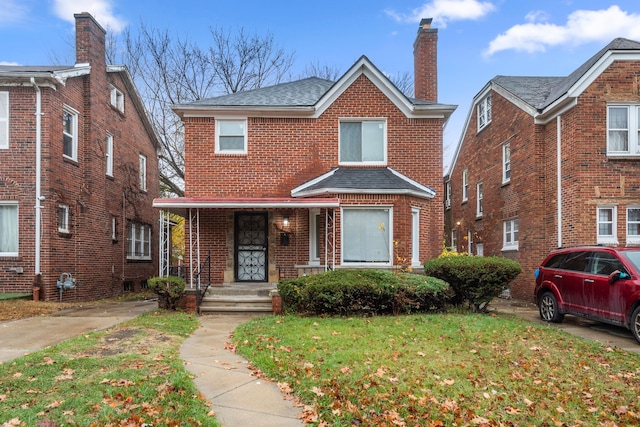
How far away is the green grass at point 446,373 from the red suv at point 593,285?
1076mm

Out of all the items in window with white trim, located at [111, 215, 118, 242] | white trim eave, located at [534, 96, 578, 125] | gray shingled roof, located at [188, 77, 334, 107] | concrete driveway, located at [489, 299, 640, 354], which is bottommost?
concrete driveway, located at [489, 299, 640, 354]

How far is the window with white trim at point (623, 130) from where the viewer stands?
13070 millimetres

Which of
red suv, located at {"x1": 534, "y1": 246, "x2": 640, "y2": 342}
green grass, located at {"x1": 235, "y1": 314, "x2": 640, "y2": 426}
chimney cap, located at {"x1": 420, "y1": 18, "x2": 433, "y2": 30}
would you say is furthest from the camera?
chimney cap, located at {"x1": 420, "y1": 18, "x2": 433, "y2": 30}

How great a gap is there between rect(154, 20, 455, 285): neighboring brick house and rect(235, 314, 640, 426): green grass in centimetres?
478

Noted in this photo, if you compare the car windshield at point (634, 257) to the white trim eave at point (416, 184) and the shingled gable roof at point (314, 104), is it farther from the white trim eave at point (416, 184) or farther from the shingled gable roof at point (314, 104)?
the shingled gable roof at point (314, 104)

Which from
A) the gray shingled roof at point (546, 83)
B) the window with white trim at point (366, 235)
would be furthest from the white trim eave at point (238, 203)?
the gray shingled roof at point (546, 83)

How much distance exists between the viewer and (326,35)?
2228 centimetres

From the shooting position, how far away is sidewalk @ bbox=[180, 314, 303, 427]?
425 centimetres

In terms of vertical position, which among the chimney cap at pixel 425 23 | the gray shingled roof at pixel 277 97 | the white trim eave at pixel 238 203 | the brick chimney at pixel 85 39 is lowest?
the white trim eave at pixel 238 203

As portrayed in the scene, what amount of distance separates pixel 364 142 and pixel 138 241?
37.9ft

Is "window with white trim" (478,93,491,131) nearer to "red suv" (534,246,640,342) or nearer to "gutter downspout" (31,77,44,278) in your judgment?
"red suv" (534,246,640,342)

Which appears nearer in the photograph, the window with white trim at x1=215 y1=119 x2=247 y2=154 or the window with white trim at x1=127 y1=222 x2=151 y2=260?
the window with white trim at x1=215 y1=119 x2=247 y2=154

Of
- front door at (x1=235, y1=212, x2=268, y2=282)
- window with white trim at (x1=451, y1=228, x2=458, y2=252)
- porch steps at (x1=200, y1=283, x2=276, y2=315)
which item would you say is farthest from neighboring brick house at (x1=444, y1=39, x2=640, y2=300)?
porch steps at (x1=200, y1=283, x2=276, y2=315)

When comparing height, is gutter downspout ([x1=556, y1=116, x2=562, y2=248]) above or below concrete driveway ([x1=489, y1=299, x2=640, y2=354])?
above
